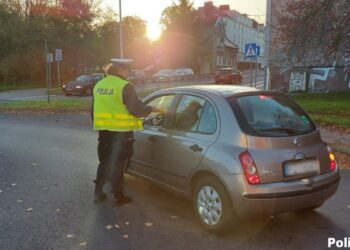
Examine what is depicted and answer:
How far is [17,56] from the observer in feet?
133

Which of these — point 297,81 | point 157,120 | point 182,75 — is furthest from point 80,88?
point 157,120

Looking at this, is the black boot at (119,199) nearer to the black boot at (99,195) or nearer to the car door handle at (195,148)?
the black boot at (99,195)

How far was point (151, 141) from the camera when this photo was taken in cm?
559

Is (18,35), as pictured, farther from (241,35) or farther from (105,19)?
(241,35)

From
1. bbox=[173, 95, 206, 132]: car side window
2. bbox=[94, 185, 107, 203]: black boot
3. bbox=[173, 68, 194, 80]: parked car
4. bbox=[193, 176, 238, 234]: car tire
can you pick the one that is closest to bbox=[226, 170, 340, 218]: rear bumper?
bbox=[193, 176, 238, 234]: car tire

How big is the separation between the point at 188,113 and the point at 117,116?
896mm

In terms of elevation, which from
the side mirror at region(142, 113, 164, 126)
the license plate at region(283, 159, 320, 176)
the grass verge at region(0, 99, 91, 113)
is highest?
the side mirror at region(142, 113, 164, 126)

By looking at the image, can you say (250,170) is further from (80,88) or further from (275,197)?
(80,88)

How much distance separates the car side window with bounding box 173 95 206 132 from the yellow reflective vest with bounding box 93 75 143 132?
575 millimetres

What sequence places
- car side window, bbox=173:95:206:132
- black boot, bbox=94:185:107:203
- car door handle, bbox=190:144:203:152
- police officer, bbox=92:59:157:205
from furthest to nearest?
black boot, bbox=94:185:107:203 < police officer, bbox=92:59:157:205 < car side window, bbox=173:95:206:132 < car door handle, bbox=190:144:203:152

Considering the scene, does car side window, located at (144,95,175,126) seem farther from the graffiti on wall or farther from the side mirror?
the graffiti on wall

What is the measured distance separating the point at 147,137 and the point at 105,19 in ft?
145

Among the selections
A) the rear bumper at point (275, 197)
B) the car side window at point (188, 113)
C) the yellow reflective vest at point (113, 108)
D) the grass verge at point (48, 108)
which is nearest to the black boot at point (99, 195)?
the yellow reflective vest at point (113, 108)

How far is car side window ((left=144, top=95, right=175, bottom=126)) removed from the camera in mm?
5531
